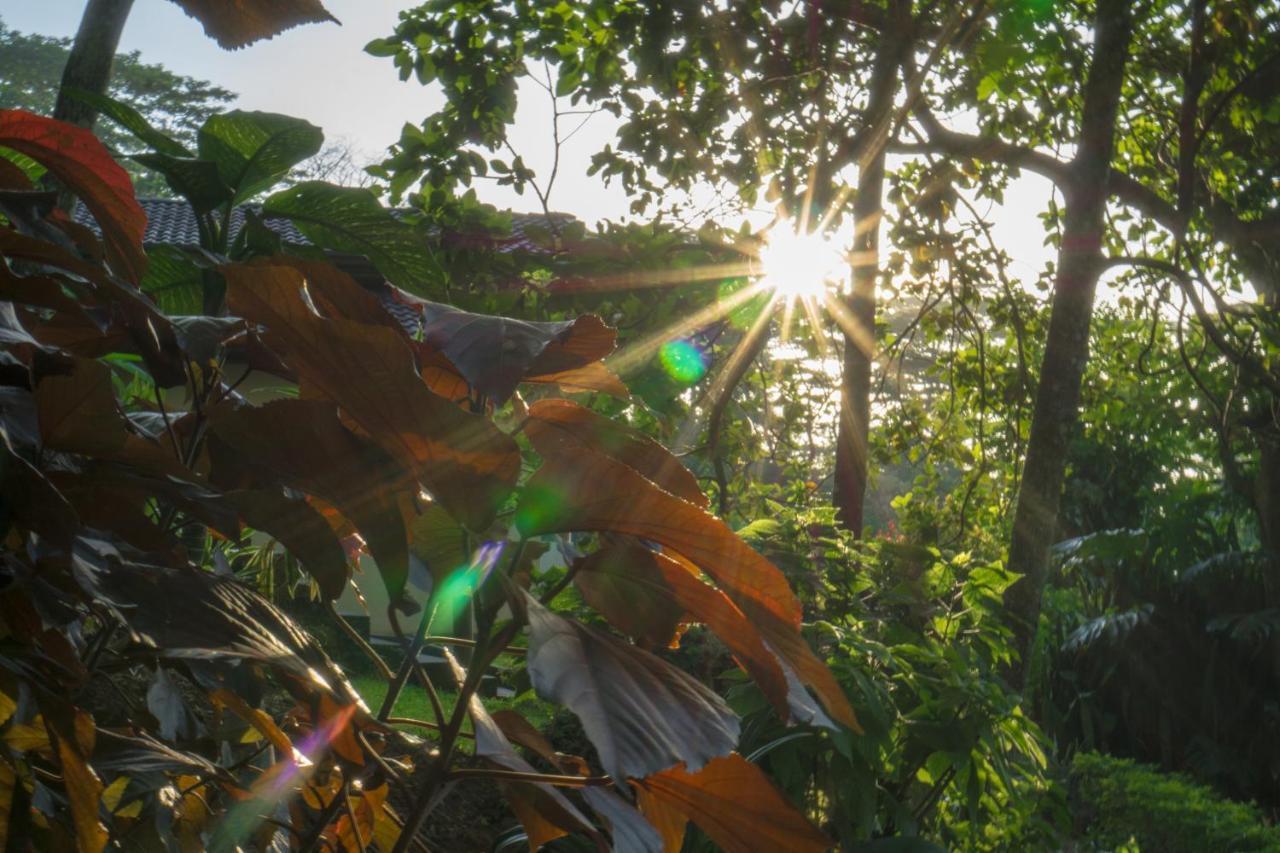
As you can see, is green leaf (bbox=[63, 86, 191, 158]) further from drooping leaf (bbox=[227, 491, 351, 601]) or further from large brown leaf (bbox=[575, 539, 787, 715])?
large brown leaf (bbox=[575, 539, 787, 715])

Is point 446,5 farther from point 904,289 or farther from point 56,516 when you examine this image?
point 56,516

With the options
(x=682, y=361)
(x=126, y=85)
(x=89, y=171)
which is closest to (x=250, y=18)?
(x=89, y=171)

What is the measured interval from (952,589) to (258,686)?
2584 mm

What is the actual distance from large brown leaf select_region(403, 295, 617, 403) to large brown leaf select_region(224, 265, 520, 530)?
0.03 metres

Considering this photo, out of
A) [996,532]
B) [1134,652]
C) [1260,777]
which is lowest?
[1260,777]

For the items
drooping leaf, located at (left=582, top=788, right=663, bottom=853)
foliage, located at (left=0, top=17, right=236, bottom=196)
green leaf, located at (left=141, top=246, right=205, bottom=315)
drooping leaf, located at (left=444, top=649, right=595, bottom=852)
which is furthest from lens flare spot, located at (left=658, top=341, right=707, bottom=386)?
foliage, located at (left=0, top=17, right=236, bottom=196)

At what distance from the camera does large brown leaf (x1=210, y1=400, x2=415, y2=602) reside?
75cm

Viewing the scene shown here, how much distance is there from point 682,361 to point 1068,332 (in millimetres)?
2552

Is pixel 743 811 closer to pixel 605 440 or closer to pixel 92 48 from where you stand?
pixel 605 440

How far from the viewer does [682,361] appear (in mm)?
2982

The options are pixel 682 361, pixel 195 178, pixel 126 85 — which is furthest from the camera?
pixel 126 85

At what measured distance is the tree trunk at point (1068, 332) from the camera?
4625mm

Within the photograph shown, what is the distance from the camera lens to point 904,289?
5.71m

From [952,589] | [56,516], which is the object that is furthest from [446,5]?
[56,516]
